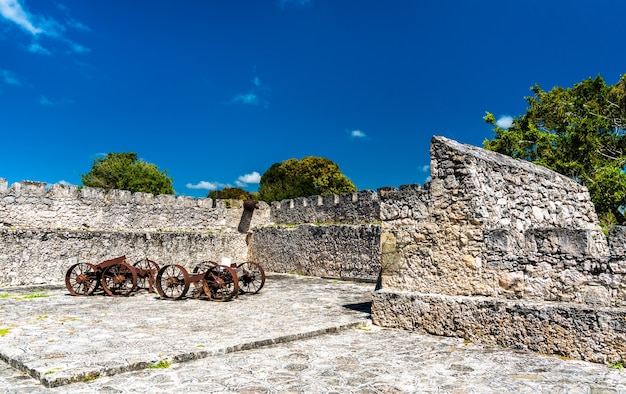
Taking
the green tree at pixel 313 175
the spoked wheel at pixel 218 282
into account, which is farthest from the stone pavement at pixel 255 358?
the green tree at pixel 313 175

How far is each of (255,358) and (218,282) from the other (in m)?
4.26

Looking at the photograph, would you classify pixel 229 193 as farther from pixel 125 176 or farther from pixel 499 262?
pixel 499 262

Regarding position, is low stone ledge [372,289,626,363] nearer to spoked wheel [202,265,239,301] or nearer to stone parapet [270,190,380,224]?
spoked wheel [202,265,239,301]

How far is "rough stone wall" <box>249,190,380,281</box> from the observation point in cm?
1234

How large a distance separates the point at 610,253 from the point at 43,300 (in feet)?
30.0

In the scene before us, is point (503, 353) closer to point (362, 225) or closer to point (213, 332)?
point (213, 332)

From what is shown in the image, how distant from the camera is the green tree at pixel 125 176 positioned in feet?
124

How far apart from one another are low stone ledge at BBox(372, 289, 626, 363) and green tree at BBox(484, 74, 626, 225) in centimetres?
1331

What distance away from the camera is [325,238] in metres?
13.4

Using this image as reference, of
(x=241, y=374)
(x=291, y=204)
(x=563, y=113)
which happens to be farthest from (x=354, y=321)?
(x=563, y=113)

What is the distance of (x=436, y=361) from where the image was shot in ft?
15.1

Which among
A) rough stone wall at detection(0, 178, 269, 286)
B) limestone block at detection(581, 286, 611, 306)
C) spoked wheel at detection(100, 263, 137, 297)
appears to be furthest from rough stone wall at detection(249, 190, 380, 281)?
limestone block at detection(581, 286, 611, 306)

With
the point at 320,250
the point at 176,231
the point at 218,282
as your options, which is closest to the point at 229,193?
the point at 176,231

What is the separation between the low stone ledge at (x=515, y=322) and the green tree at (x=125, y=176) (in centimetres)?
3397
